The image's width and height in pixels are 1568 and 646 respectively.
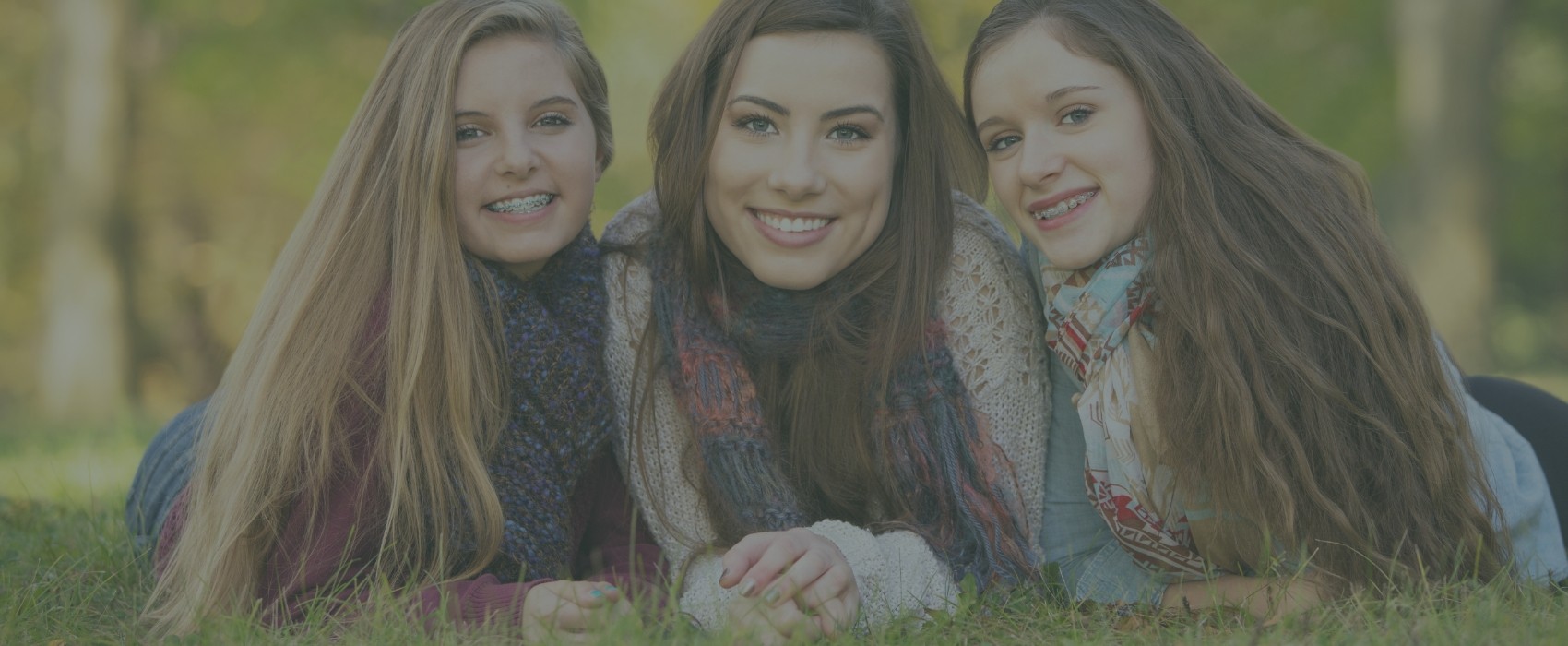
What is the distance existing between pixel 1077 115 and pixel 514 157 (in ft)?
4.49

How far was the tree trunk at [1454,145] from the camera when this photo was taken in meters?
11.5

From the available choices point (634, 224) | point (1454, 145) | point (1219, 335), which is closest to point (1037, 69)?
point (1219, 335)

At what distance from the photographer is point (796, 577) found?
2.84m

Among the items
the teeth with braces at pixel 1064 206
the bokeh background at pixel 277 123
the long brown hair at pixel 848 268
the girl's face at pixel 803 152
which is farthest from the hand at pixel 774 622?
the bokeh background at pixel 277 123

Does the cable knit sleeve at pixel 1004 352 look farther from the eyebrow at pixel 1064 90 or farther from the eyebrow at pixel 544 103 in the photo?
the eyebrow at pixel 544 103

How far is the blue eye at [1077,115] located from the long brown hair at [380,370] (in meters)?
1.37

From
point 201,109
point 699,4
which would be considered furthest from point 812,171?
point 201,109

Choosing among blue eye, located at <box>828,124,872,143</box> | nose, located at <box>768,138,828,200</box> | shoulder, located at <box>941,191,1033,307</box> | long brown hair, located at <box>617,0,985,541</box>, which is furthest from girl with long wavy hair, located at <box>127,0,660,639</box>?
shoulder, located at <box>941,191,1033,307</box>

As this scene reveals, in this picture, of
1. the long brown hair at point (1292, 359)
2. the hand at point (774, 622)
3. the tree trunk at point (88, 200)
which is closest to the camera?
the hand at point (774, 622)

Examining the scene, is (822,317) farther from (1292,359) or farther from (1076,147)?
(1292,359)

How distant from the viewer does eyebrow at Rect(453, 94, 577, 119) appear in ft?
11.0

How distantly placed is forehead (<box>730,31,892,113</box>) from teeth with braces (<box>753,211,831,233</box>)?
0.94ft

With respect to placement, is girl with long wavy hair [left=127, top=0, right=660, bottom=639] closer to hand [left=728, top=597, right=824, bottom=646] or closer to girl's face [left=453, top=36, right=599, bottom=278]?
girl's face [left=453, top=36, right=599, bottom=278]

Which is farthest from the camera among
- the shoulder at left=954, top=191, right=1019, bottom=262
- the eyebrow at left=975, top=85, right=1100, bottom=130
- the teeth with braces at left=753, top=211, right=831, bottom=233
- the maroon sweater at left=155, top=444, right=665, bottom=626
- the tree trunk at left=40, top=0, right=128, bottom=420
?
the tree trunk at left=40, top=0, right=128, bottom=420
